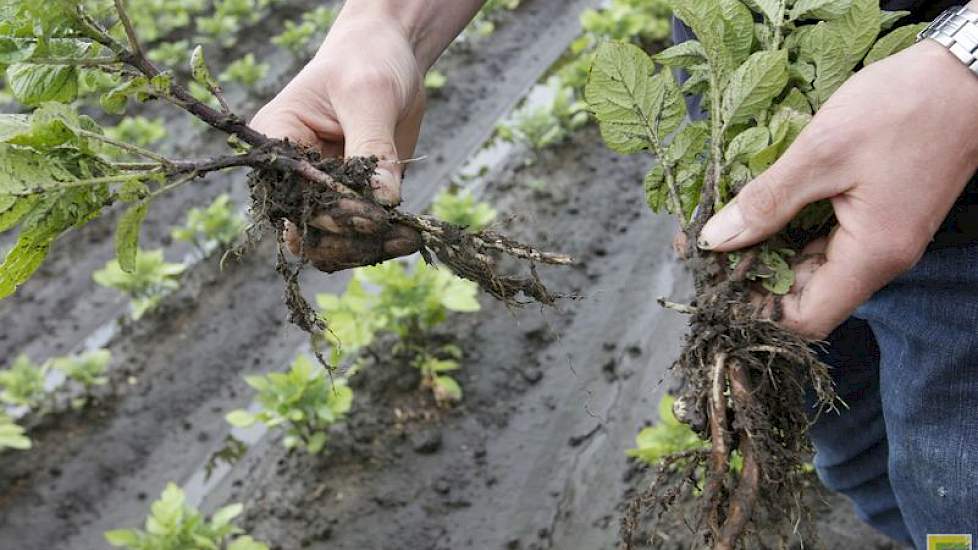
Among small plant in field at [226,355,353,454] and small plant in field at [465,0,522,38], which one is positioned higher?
small plant in field at [465,0,522,38]

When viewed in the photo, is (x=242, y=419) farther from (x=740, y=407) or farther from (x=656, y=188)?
(x=740, y=407)

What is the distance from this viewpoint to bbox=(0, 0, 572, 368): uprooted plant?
4.22ft

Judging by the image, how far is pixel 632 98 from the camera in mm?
1678

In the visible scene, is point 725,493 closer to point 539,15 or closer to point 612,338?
point 612,338

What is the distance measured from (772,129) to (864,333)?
1.92ft

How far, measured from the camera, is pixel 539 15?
6.48 m

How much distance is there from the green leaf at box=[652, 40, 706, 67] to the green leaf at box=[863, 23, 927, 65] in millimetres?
330

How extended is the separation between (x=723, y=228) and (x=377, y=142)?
2.39 ft

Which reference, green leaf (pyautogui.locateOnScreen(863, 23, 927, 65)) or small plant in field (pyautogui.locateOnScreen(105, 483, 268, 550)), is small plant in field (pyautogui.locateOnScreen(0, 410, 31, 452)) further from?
green leaf (pyautogui.locateOnScreen(863, 23, 927, 65))

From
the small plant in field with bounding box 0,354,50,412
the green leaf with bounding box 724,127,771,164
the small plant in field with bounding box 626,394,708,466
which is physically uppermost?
the small plant in field with bounding box 0,354,50,412

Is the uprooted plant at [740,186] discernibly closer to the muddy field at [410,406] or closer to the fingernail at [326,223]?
the fingernail at [326,223]

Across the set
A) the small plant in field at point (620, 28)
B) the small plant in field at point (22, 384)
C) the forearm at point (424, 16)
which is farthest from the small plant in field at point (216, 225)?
the forearm at point (424, 16)

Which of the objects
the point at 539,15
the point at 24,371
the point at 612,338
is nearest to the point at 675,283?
the point at 612,338

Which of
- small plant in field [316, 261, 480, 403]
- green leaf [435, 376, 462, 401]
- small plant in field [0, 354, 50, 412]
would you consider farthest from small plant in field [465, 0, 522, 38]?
small plant in field [0, 354, 50, 412]
